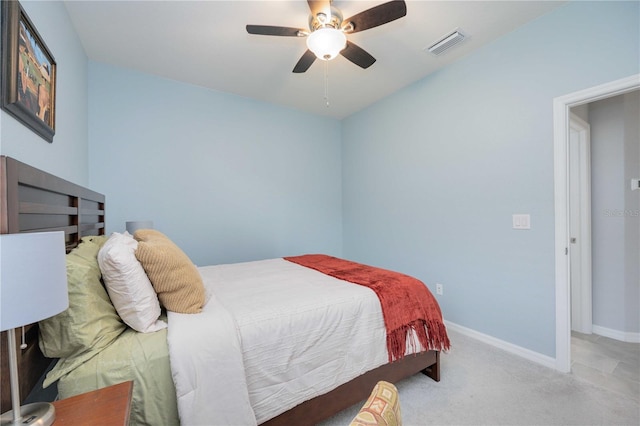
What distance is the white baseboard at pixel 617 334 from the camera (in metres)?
2.38

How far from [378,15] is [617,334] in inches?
137

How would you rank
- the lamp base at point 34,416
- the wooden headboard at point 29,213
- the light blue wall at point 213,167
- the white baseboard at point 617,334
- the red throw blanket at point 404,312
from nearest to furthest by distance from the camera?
the lamp base at point 34,416
the wooden headboard at point 29,213
the red throw blanket at point 404,312
the white baseboard at point 617,334
the light blue wall at point 213,167

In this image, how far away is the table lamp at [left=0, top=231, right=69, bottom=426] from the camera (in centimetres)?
57

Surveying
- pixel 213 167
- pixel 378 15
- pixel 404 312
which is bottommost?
pixel 404 312

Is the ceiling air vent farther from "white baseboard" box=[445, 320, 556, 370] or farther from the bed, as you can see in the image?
"white baseboard" box=[445, 320, 556, 370]

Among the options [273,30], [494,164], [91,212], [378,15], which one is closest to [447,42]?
[378,15]

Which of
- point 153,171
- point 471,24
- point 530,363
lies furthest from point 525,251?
point 153,171

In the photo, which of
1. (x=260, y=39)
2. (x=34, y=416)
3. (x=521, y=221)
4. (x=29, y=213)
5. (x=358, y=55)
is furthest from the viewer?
(x=260, y=39)

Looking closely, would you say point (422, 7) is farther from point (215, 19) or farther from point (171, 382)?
point (171, 382)

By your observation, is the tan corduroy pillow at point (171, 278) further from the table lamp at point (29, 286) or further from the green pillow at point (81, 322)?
the table lamp at point (29, 286)

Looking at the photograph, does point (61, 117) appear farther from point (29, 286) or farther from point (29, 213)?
point (29, 286)

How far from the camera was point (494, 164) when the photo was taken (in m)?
2.40

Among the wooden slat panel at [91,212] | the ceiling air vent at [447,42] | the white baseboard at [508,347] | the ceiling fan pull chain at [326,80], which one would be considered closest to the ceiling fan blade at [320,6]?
the ceiling fan pull chain at [326,80]

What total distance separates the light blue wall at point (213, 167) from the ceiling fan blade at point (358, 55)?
1809 mm
